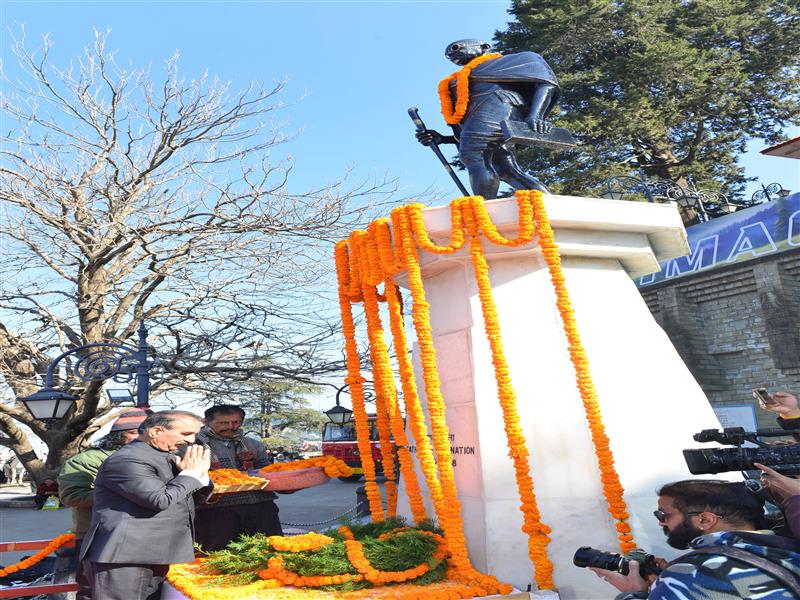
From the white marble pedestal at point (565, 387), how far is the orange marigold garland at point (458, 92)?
112 centimetres

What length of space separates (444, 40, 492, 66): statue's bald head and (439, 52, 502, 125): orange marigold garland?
0.05 meters

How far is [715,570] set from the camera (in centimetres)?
166

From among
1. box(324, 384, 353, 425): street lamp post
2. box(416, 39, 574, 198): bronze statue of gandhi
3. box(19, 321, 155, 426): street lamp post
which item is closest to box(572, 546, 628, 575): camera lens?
box(416, 39, 574, 198): bronze statue of gandhi

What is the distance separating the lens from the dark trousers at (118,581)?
2873 mm

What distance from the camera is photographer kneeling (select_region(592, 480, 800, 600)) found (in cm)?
162

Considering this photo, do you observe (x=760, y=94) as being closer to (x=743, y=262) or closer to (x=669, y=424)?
(x=743, y=262)

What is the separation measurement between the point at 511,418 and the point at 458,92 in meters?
2.37

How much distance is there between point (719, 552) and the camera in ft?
5.58

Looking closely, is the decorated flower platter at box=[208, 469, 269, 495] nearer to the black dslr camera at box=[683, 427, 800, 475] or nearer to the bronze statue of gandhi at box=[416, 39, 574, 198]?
the bronze statue of gandhi at box=[416, 39, 574, 198]

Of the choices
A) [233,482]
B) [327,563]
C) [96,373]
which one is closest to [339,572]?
[327,563]

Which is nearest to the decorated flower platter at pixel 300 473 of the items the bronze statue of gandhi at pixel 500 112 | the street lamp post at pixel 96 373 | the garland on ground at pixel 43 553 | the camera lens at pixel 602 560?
the garland on ground at pixel 43 553

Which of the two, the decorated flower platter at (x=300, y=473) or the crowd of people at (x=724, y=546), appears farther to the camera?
the decorated flower platter at (x=300, y=473)

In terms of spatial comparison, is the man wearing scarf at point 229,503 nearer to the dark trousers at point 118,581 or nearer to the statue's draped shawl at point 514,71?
the dark trousers at point 118,581

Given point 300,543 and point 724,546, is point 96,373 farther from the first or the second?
point 724,546
